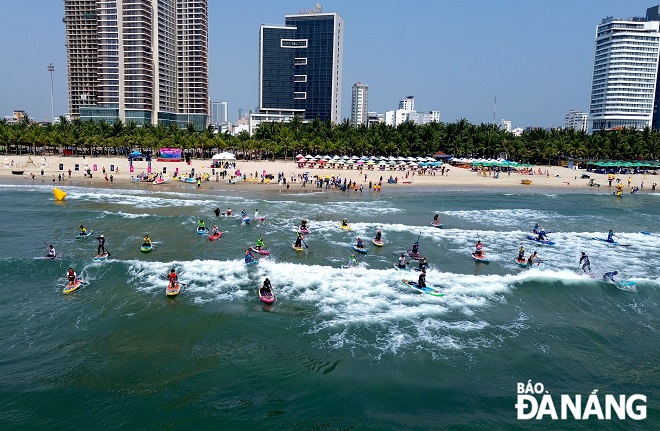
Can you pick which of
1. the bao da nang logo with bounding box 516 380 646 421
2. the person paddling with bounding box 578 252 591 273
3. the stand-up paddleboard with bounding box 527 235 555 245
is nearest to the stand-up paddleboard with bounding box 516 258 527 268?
the person paddling with bounding box 578 252 591 273

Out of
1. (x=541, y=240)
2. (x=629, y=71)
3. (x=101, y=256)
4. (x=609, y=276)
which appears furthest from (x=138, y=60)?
(x=629, y=71)

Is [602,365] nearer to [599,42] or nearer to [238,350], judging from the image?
[238,350]

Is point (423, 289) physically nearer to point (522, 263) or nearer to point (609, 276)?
point (522, 263)

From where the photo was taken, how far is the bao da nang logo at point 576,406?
15.2 m

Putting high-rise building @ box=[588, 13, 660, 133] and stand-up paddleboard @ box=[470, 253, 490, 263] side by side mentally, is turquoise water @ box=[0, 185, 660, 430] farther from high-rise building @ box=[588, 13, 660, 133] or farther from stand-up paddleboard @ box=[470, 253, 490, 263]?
high-rise building @ box=[588, 13, 660, 133]

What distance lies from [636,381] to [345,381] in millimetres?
10526

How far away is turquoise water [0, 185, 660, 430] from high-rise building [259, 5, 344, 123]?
501 ft

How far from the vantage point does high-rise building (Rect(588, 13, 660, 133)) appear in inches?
7057

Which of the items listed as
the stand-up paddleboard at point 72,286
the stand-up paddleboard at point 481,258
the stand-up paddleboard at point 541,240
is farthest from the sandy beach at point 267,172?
the stand-up paddleboard at point 72,286

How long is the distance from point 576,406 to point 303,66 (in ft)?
592

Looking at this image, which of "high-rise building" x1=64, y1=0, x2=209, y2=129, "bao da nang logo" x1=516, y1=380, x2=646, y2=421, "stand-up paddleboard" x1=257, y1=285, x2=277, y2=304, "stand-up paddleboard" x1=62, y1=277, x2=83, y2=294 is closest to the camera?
"bao da nang logo" x1=516, y1=380, x2=646, y2=421

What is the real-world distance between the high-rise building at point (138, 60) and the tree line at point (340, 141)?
26.9 metres

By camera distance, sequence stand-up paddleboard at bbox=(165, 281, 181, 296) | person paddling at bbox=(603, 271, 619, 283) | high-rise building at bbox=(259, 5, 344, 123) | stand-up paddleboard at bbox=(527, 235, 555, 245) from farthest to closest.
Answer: high-rise building at bbox=(259, 5, 344, 123) < stand-up paddleboard at bbox=(527, 235, 555, 245) < person paddling at bbox=(603, 271, 619, 283) < stand-up paddleboard at bbox=(165, 281, 181, 296)

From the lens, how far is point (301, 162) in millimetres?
88250
